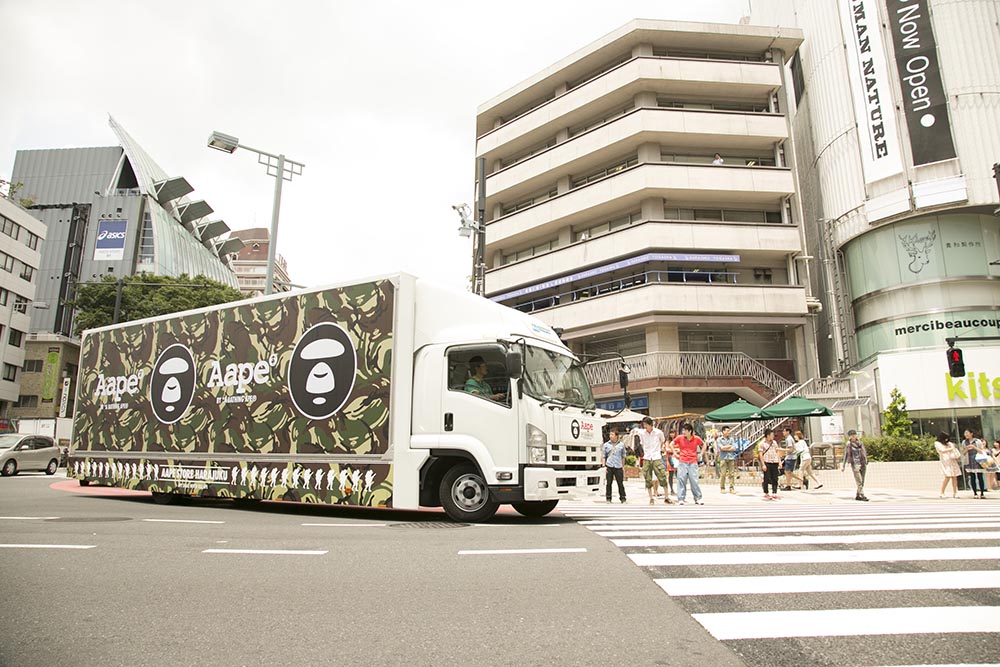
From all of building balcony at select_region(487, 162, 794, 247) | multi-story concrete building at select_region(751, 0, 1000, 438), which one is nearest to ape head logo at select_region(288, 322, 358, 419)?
multi-story concrete building at select_region(751, 0, 1000, 438)

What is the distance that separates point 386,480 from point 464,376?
1.92 metres

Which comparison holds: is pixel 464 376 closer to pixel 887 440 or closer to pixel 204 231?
pixel 887 440

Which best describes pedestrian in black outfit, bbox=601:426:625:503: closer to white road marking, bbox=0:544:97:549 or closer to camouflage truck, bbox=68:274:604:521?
camouflage truck, bbox=68:274:604:521

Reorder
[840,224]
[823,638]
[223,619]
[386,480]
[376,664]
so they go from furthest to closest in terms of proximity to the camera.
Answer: [840,224]
[386,480]
[223,619]
[823,638]
[376,664]

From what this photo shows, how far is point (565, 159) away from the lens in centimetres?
3416

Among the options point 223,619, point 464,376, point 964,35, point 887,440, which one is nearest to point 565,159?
point 964,35

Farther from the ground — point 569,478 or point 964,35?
point 964,35

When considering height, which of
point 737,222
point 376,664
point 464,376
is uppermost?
point 737,222

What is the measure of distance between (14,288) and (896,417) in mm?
61799

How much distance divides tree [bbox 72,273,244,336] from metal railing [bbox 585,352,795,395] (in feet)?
109

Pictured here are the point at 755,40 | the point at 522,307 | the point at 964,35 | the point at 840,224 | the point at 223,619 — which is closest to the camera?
the point at 223,619

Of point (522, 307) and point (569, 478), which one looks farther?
point (522, 307)

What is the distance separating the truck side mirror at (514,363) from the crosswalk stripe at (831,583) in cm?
412

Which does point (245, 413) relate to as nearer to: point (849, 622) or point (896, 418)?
point (849, 622)
